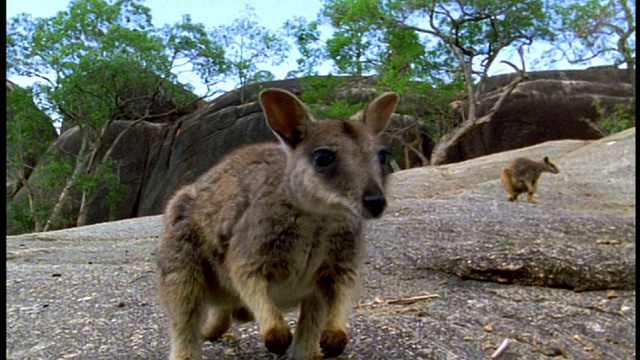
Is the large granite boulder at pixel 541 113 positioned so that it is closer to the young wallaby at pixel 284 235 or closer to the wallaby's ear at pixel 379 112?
the wallaby's ear at pixel 379 112

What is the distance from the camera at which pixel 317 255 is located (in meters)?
3.16

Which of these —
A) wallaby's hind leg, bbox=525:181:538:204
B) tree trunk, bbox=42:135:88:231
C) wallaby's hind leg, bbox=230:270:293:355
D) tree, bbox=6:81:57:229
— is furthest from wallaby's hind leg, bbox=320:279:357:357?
tree trunk, bbox=42:135:88:231

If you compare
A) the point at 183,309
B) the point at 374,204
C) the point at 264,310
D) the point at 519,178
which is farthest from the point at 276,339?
the point at 519,178

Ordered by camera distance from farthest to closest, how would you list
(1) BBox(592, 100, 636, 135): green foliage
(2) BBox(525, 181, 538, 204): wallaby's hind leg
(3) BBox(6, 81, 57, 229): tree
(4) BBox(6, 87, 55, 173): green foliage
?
(3) BBox(6, 81, 57, 229): tree
(4) BBox(6, 87, 55, 173): green foliage
(1) BBox(592, 100, 636, 135): green foliage
(2) BBox(525, 181, 538, 204): wallaby's hind leg

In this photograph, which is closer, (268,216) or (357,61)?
(268,216)

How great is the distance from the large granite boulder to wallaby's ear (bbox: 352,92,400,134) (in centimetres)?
2070

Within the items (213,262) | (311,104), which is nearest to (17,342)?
(213,262)

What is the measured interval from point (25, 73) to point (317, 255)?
21.5 meters

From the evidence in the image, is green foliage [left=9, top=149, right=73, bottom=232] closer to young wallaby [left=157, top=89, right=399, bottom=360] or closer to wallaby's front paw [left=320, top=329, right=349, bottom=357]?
young wallaby [left=157, top=89, right=399, bottom=360]

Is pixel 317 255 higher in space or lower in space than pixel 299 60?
lower

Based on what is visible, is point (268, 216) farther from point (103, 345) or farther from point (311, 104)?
point (311, 104)

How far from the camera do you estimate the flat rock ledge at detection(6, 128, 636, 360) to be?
158 inches

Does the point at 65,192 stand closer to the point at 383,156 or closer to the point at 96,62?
the point at 96,62

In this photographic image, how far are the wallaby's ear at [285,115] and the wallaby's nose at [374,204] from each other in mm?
629
